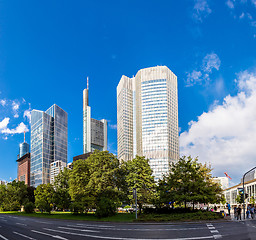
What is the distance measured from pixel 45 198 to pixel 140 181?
97.0ft

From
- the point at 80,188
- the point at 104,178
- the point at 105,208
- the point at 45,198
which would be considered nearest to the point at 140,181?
the point at 104,178

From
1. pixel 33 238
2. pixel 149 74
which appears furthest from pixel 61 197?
pixel 149 74

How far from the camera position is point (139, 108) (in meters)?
196

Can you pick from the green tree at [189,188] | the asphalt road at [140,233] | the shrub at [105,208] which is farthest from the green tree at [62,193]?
the asphalt road at [140,233]

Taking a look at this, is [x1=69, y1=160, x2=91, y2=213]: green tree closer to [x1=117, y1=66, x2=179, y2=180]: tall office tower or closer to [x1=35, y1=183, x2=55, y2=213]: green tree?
[x1=35, y1=183, x2=55, y2=213]: green tree

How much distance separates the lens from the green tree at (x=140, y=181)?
153ft

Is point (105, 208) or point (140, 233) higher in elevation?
point (140, 233)

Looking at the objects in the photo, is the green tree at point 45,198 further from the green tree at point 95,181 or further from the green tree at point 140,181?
the green tree at point 140,181

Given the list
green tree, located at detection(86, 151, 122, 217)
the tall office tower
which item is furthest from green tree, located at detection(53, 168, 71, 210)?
the tall office tower

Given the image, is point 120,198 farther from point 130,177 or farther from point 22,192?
point 22,192

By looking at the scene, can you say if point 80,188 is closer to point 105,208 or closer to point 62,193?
point 105,208

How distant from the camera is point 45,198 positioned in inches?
2576

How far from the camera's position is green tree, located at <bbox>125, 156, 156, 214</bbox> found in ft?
153

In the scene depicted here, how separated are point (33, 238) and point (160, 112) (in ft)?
558
